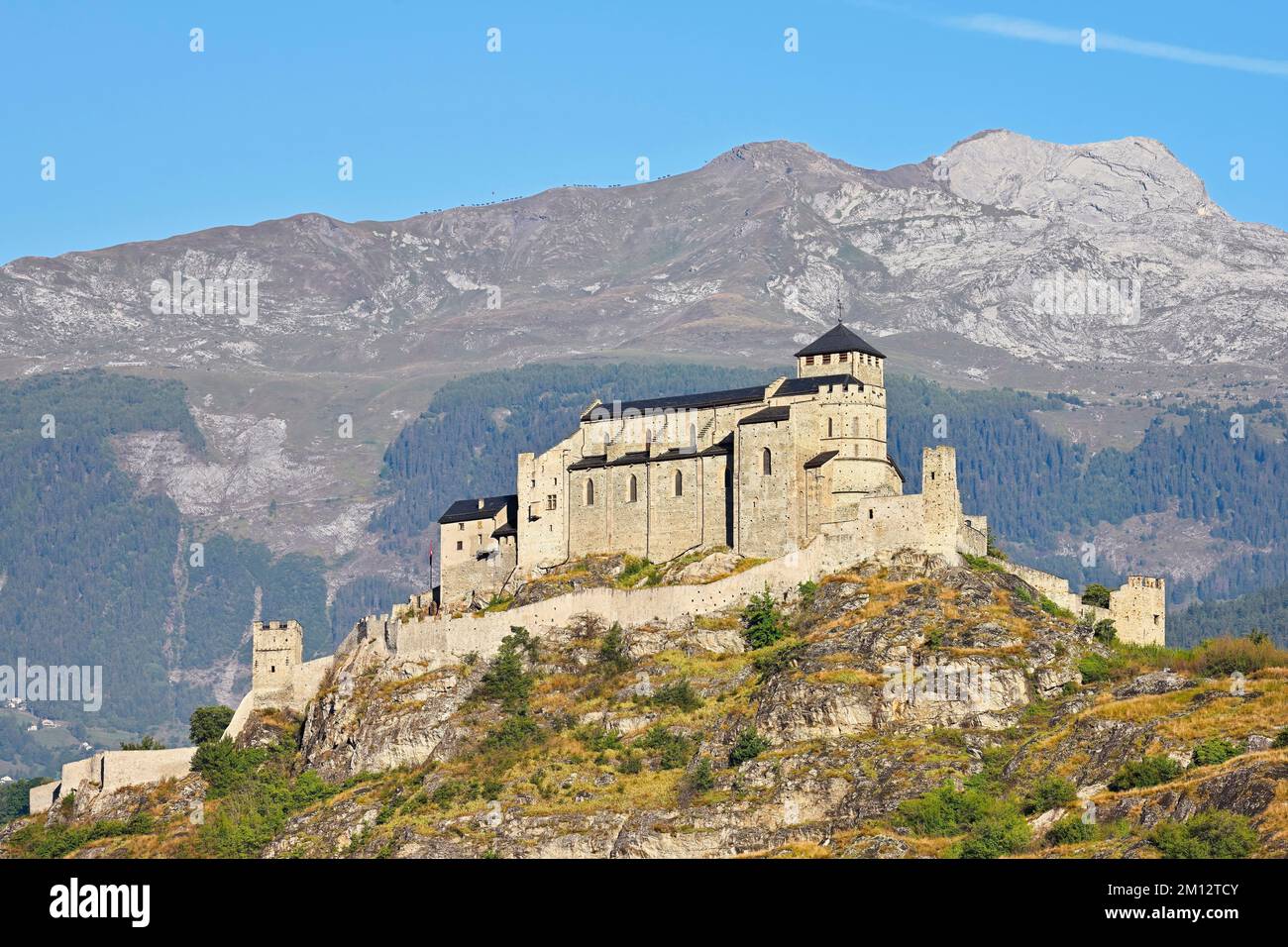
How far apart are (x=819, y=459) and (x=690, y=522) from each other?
8.67 m

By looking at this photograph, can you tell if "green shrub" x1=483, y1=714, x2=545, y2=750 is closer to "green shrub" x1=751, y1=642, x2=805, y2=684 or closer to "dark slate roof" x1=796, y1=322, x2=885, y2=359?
"green shrub" x1=751, y1=642, x2=805, y2=684

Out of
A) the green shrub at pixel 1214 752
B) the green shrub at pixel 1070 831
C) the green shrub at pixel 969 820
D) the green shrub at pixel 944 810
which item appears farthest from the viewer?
the green shrub at pixel 944 810

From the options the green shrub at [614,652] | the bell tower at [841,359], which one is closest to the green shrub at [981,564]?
the bell tower at [841,359]

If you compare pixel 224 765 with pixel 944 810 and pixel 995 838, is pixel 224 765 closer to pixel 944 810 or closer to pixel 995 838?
pixel 944 810

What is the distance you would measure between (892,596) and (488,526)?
27.9 meters

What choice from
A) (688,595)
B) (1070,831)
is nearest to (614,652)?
(688,595)

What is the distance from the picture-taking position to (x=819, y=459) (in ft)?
364

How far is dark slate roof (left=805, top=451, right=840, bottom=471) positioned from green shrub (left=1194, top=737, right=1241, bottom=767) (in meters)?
29.8

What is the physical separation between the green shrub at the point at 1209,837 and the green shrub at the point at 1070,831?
497 centimetres

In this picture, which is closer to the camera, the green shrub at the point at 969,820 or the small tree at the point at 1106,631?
the green shrub at the point at 969,820

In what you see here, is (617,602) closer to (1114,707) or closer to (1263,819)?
(1114,707)

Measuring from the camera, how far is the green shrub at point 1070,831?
82125mm

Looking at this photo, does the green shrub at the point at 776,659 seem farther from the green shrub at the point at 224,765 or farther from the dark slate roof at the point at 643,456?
the green shrub at the point at 224,765
